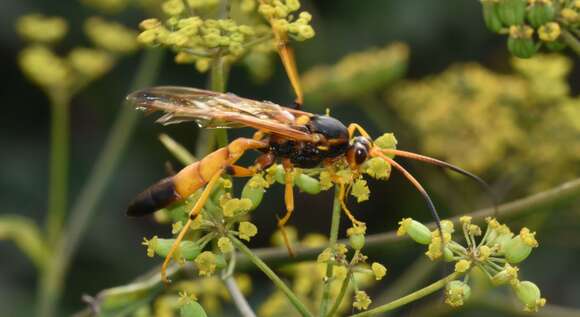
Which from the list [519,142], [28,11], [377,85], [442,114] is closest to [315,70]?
[377,85]

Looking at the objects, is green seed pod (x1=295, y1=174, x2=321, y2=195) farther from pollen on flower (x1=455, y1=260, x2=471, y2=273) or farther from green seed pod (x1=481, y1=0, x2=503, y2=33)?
green seed pod (x1=481, y1=0, x2=503, y2=33)

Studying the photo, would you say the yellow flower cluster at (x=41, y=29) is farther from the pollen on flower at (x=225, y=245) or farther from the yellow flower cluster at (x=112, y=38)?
the pollen on flower at (x=225, y=245)

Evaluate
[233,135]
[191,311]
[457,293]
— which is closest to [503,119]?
[233,135]

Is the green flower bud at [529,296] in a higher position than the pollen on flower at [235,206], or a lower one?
lower

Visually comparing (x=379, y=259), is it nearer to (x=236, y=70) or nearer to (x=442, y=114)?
(x=442, y=114)

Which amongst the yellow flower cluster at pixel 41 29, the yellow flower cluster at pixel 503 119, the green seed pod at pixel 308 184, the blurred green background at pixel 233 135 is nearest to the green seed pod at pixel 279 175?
the green seed pod at pixel 308 184

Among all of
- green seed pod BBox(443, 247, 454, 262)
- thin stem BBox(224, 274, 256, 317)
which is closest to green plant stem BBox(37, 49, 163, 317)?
thin stem BBox(224, 274, 256, 317)

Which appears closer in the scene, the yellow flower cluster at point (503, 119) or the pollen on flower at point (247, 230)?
the pollen on flower at point (247, 230)

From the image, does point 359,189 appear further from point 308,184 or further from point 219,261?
point 219,261
